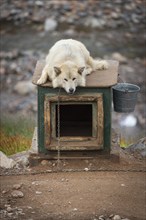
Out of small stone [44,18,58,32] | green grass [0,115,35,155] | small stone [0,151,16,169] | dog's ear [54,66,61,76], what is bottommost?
small stone [0,151,16,169]

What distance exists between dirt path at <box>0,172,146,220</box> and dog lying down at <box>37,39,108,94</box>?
115cm

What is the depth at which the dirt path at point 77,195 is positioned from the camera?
6824mm

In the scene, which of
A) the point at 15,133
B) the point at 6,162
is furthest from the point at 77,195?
the point at 15,133

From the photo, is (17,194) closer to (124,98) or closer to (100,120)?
(100,120)

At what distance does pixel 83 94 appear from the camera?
7.95 meters

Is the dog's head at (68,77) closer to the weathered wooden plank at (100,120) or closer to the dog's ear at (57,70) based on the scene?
the dog's ear at (57,70)

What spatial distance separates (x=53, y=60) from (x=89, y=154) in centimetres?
136

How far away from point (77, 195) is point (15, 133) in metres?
3.07

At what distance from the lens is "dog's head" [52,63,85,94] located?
7830 mm

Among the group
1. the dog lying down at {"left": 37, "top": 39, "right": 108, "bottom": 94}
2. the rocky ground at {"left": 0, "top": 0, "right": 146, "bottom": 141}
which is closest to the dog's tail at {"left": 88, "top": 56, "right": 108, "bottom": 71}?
the dog lying down at {"left": 37, "top": 39, "right": 108, "bottom": 94}

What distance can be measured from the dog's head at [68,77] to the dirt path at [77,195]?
115cm

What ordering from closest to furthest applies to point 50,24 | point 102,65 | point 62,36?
point 102,65, point 62,36, point 50,24

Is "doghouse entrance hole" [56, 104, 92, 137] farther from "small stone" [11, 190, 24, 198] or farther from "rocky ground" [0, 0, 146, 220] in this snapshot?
"small stone" [11, 190, 24, 198]

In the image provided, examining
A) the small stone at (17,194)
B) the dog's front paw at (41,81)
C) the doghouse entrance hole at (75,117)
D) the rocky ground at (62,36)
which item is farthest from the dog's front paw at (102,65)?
the rocky ground at (62,36)
